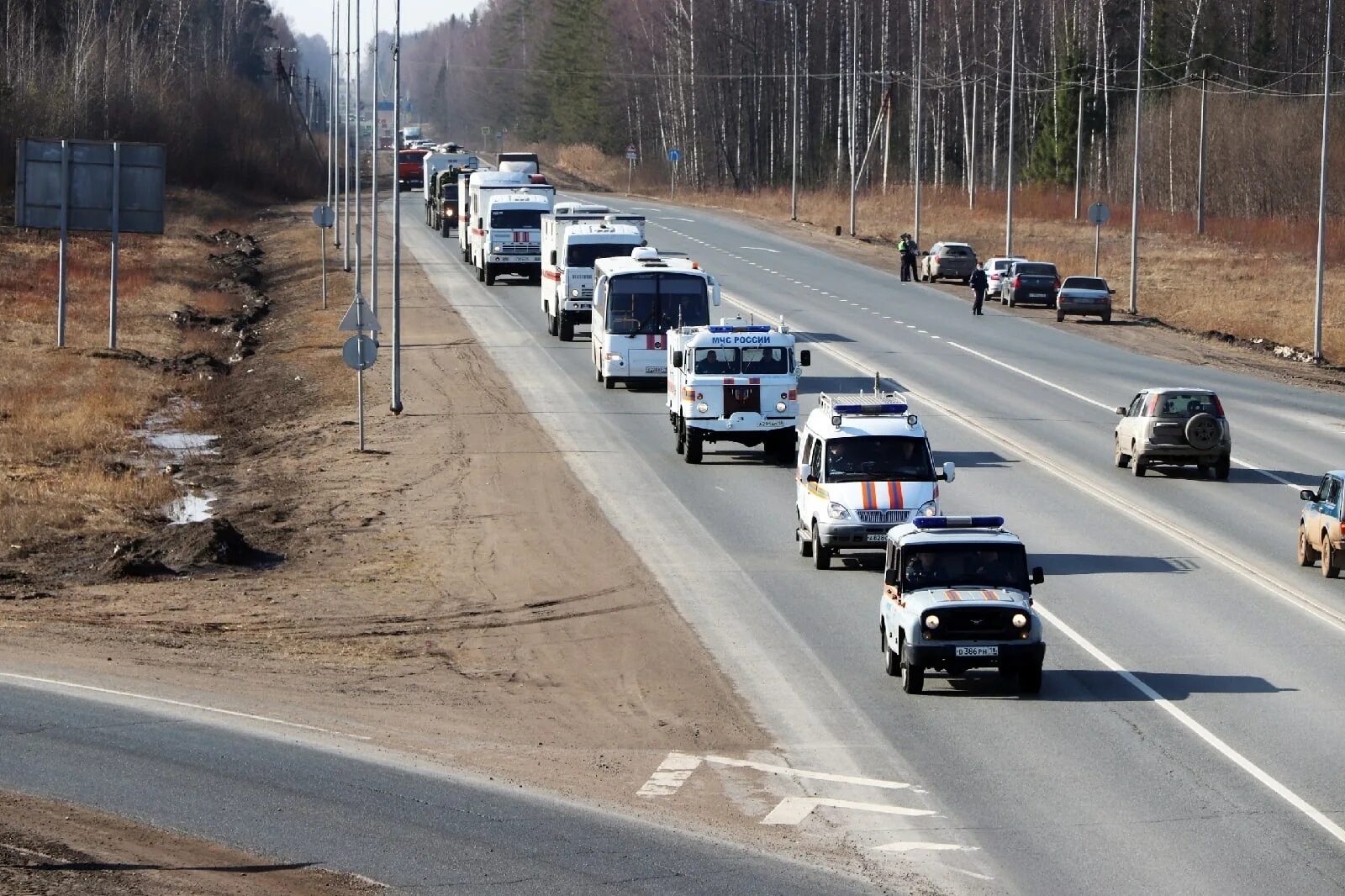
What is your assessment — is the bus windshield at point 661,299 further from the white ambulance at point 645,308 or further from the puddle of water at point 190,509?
the puddle of water at point 190,509

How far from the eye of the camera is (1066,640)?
70.2ft

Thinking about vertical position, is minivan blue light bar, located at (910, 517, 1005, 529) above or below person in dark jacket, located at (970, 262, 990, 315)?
below

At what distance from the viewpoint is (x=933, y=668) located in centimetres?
1884

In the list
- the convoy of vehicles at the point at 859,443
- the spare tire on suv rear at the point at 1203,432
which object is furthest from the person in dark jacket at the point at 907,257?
the spare tire on suv rear at the point at 1203,432

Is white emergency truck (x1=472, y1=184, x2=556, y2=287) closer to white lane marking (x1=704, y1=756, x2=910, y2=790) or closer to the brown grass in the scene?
the brown grass

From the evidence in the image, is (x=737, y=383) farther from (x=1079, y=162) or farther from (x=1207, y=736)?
(x=1079, y=162)

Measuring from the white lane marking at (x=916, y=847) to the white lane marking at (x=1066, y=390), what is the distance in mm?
19769

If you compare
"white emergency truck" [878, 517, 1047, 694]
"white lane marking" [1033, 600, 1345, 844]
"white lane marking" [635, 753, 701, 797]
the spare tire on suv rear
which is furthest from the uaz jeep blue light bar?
"white lane marking" [635, 753, 701, 797]

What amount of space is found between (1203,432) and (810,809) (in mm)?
19218

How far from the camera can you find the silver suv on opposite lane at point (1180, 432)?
32.6 meters

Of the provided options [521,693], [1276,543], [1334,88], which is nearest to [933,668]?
[521,693]

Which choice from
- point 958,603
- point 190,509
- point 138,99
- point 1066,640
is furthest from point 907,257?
point 138,99

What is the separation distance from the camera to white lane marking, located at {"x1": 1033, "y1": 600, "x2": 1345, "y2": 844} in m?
14.8

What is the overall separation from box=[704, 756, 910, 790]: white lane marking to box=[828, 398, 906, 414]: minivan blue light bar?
1025 cm
